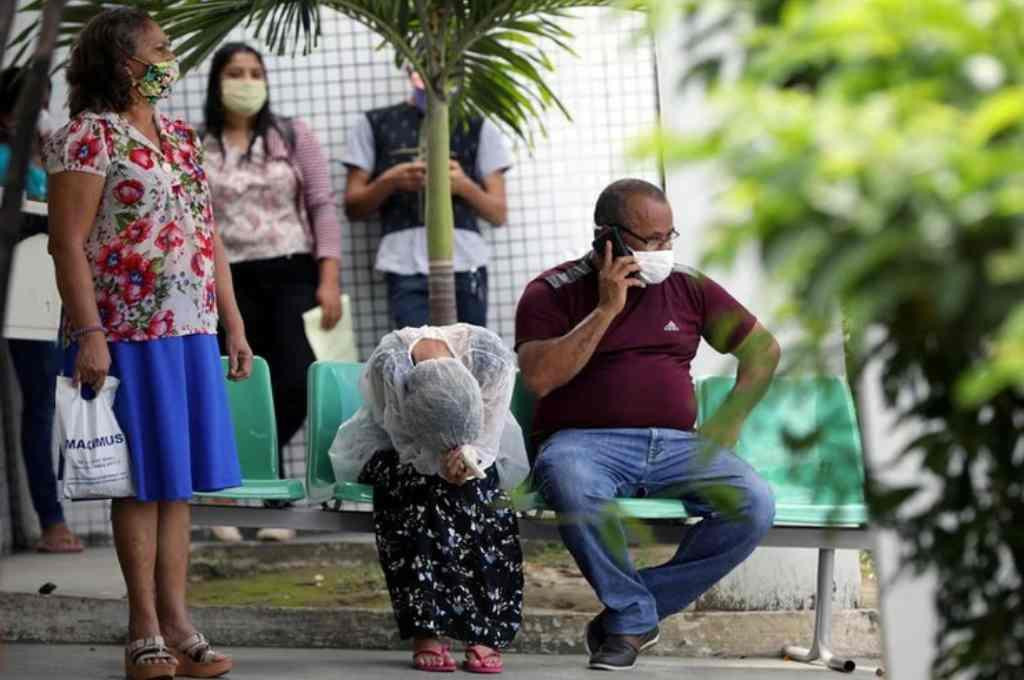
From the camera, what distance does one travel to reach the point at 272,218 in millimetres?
7121

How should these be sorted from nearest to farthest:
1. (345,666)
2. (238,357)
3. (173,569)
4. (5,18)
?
(5,18) < (173,569) < (238,357) < (345,666)

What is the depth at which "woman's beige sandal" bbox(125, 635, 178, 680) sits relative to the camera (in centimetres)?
465

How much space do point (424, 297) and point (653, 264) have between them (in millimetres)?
1968

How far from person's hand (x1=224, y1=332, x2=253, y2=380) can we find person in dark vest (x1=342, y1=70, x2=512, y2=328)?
7.23ft

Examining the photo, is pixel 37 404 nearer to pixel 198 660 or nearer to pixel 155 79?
pixel 198 660

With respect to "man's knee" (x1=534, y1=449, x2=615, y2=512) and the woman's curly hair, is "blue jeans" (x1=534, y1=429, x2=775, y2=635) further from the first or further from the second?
the woman's curly hair

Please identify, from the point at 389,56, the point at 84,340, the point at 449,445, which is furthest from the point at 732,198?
the point at 389,56

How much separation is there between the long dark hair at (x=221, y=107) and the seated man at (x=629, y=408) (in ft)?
6.24

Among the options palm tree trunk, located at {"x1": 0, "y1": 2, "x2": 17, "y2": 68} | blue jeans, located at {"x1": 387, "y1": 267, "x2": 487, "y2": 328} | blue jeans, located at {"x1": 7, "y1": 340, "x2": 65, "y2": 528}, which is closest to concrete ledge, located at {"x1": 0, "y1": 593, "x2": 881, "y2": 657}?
blue jeans, located at {"x1": 7, "y1": 340, "x2": 65, "y2": 528}

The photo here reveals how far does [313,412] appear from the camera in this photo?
559 centimetres

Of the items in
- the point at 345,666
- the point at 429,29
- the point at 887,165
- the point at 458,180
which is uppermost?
the point at 429,29

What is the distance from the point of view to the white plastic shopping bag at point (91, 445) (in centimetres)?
457

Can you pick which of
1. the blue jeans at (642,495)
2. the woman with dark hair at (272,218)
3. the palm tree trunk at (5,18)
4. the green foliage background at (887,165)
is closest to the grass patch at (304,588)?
the woman with dark hair at (272,218)

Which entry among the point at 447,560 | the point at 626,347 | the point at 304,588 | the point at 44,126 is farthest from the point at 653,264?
the point at 44,126
